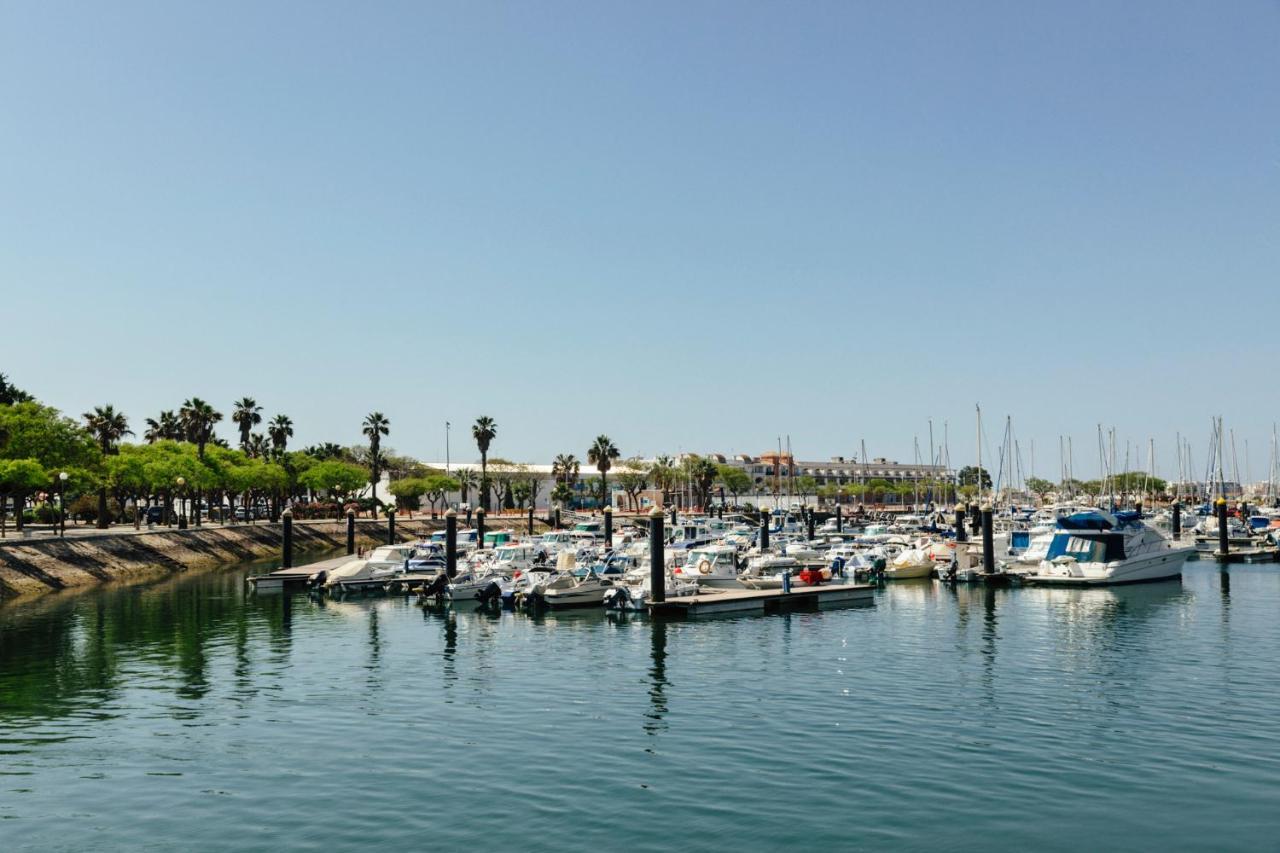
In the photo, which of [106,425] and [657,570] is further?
[106,425]

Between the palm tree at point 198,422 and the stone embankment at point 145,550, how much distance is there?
838 cm

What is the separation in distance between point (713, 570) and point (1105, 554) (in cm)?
2674

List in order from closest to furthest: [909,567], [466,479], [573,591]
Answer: [573,591] → [909,567] → [466,479]

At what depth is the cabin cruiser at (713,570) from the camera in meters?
62.5

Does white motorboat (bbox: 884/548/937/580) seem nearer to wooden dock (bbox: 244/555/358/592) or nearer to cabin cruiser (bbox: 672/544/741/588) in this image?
cabin cruiser (bbox: 672/544/741/588)

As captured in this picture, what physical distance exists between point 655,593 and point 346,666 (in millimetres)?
18895

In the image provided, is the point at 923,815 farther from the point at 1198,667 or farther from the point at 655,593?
the point at 655,593

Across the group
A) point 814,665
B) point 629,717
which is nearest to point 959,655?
point 814,665

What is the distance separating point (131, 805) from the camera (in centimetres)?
2230

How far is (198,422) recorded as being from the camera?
123 metres

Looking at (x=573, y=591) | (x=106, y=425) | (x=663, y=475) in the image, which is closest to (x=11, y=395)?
(x=106, y=425)

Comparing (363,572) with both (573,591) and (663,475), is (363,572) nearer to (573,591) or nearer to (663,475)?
(573,591)

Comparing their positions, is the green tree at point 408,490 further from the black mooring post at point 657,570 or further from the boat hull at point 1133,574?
the boat hull at point 1133,574

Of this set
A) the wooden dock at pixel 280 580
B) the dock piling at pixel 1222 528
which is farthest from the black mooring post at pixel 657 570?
the dock piling at pixel 1222 528
